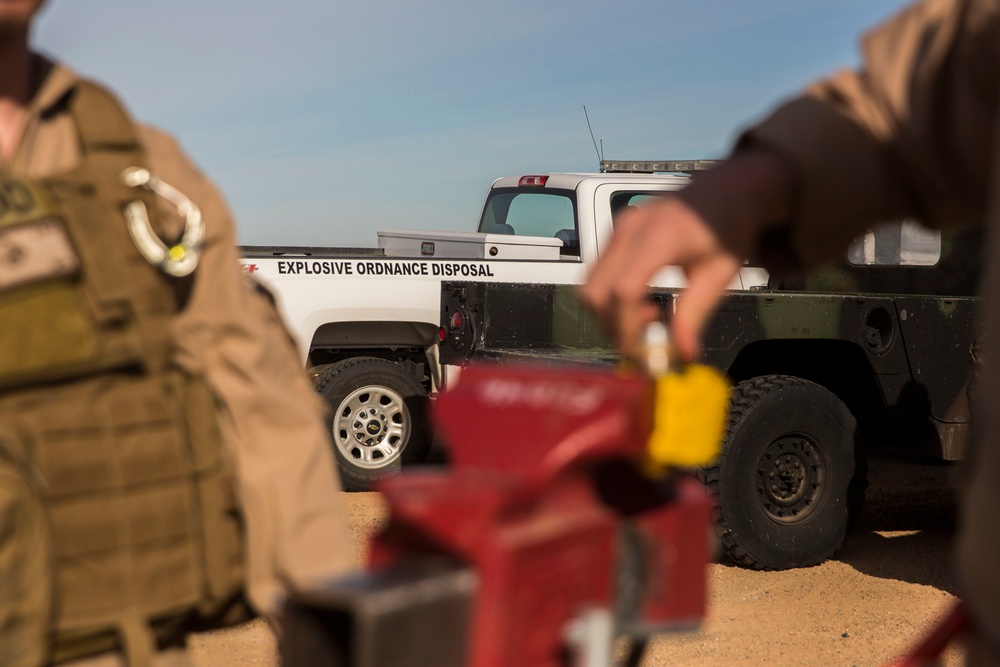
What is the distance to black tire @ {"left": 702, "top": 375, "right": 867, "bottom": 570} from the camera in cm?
557

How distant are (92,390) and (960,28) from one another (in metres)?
1.26

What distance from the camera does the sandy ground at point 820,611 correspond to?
4.72 meters

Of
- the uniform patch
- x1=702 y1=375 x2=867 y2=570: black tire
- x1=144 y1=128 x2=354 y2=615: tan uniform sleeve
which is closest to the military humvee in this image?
x1=702 y1=375 x2=867 y2=570: black tire

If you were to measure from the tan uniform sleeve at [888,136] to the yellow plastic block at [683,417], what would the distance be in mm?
278

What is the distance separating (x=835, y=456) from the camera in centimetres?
582

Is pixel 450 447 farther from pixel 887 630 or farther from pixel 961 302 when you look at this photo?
pixel 961 302

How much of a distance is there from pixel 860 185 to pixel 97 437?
43.5 inches

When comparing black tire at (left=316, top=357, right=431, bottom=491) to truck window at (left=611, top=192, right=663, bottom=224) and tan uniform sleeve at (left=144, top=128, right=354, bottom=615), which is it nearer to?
truck window at (left=611, top=192, right=663, bottom=224)

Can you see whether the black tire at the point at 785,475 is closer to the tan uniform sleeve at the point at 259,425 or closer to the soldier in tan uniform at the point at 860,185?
the tan uniform sleeve at the point at 259,425

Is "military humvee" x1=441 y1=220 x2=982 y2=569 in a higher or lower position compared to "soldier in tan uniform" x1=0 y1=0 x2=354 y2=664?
lower

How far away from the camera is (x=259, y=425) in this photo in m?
1.80

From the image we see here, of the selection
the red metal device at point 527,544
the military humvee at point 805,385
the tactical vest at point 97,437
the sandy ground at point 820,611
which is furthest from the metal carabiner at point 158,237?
the military humvee at point 805,385

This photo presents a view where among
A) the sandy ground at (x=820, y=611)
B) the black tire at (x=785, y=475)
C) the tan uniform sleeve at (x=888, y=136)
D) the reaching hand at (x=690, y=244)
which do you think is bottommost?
the sandy ground at (x=820, y=611)

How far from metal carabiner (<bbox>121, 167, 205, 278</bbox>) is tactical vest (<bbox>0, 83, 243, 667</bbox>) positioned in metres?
0.01
